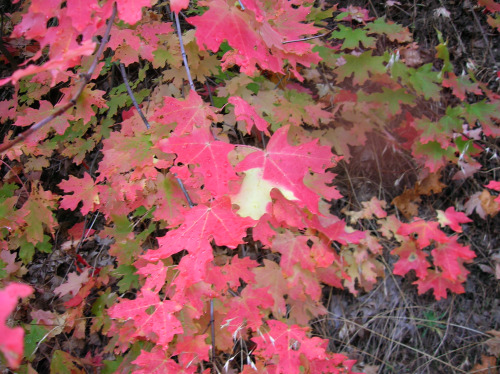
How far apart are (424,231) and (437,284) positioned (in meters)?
0.37

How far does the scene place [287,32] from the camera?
144 centimetres

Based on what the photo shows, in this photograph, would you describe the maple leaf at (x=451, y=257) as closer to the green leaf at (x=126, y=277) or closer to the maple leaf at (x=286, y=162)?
the maple leaf at (x=286, y=162)

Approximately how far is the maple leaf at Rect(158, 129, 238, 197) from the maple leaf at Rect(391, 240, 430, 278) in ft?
5.45

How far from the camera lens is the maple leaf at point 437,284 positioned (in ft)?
7.36

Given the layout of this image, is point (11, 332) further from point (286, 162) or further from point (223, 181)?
point (286, 162)

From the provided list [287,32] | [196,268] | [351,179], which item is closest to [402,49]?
[351,179]

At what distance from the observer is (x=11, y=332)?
46 centimetres

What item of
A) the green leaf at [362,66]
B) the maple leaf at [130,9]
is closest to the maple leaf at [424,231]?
the green leaf at [362,66]

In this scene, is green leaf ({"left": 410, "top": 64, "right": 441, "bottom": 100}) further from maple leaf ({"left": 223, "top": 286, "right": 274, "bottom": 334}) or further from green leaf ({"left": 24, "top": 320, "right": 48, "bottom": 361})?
green leaf ({"left": 24, "top": 320, "right": 48, "bottom": 361})

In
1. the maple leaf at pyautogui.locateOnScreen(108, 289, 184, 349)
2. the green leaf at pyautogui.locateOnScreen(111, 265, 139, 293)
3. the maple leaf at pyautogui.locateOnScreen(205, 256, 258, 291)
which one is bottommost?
the green leaf at pyautogui.locateOnScreen(111, 265, 139, 293)

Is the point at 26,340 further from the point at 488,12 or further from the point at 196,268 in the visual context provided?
the point at 488,12

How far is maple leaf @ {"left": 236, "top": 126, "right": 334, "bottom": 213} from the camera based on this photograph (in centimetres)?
110

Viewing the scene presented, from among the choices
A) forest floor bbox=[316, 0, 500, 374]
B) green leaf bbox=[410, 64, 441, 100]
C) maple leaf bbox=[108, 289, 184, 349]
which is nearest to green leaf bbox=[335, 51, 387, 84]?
green leaf bbox=[410, 64, 441, 100]

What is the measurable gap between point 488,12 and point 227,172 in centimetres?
291
